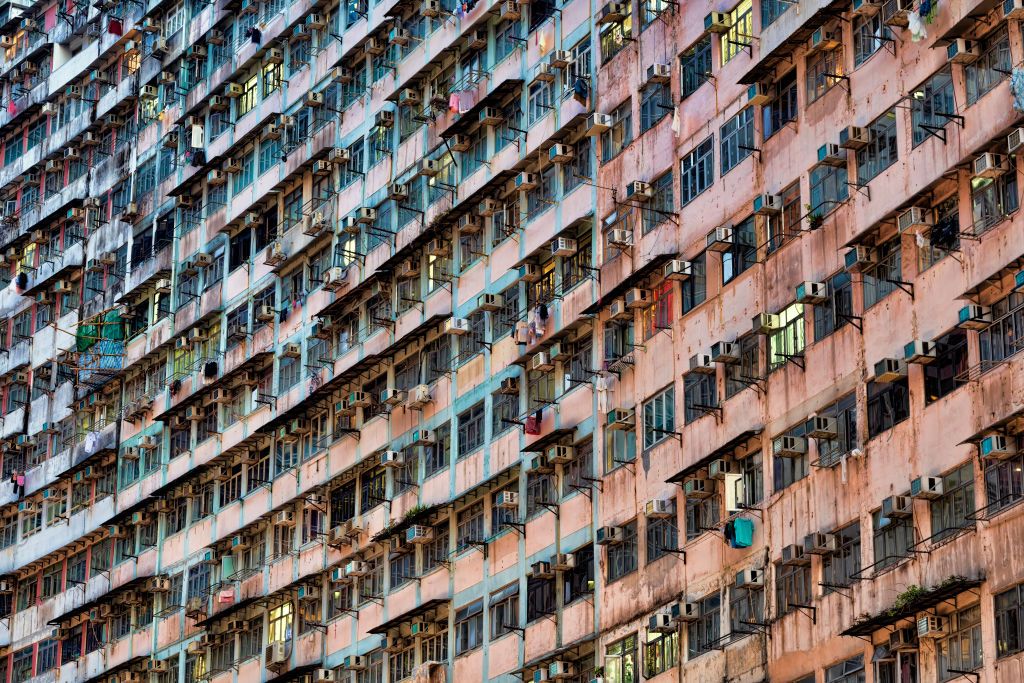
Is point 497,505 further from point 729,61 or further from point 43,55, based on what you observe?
point 43,55

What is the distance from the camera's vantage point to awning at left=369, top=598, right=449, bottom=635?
3722 cm

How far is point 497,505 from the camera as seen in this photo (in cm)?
3678

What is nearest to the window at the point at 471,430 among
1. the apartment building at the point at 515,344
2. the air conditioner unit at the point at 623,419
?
the apartment building at the point at 515,344

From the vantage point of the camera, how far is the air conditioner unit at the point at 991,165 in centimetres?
2828

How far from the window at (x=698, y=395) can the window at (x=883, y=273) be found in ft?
11.4

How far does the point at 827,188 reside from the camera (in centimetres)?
3139

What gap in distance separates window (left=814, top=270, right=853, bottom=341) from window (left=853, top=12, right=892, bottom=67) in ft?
10.1

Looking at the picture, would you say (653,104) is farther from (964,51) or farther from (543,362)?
(964,51)

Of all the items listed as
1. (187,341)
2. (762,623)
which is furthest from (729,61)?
(187,341)

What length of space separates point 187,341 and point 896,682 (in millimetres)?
21813

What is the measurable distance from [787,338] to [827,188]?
2.13m

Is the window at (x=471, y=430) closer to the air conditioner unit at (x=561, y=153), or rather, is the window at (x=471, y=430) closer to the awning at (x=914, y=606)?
the air conditioner unit at (x=561, y=153)

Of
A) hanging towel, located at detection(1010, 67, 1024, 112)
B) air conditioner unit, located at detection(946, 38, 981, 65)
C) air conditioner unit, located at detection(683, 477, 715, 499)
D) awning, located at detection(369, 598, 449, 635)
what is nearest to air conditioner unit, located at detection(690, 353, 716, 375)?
air conditioner unit, located at detection(683, 477, 715, 499)

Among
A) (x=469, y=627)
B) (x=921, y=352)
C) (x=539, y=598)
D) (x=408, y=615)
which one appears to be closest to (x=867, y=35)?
(x=921, y=352)
